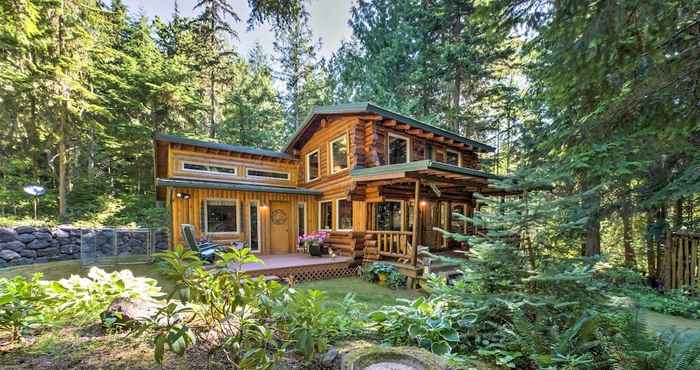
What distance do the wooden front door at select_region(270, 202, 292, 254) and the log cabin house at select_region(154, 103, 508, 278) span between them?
4cm

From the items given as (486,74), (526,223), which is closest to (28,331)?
(526,223)

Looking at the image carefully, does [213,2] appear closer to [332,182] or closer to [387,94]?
[332,182]

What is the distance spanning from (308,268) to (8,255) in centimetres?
989

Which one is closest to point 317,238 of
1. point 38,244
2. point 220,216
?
point 220,216

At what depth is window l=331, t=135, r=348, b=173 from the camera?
9871 millimetres

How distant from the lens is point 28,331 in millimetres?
2725

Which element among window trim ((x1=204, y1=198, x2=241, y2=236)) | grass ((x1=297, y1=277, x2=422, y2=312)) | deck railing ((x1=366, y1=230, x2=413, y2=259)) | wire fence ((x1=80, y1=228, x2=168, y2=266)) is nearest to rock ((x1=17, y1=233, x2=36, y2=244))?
wire fence ((x1=80, y1=228, x2=168, y2=266))

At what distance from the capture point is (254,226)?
10219 millimetres

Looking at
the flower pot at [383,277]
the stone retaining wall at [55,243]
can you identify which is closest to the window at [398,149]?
the flower pot at [383,277]

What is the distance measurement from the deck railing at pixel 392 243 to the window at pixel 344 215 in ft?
3.32

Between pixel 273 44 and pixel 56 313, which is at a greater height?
pixel 273 44

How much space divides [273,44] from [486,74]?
48.6ft

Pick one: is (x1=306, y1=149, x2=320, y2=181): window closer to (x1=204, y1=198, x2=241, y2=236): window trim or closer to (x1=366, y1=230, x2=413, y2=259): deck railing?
(x1=204, y1=198, x2=241, y2=236): window trim

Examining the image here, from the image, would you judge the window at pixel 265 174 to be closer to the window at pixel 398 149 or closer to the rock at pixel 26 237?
the window at pixel 398 149
